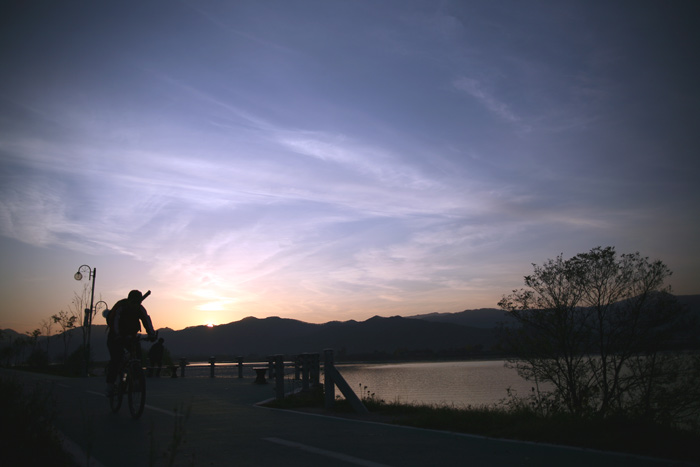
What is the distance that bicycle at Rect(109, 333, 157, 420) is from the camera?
828 cm

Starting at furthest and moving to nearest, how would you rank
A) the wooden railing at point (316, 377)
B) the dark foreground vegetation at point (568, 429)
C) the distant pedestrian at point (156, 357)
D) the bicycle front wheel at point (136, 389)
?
the distant pedestrian at point (156, 357), the wooden railing at point (316, 377), the bicycle front wheel at point (136, 389), the dark foreground vegetation at point (568, 429)

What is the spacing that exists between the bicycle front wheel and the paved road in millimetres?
205

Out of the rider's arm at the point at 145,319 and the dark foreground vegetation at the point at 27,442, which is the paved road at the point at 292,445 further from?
the rider's arm at the point at 145,319

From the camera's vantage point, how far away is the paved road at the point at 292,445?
202 inches

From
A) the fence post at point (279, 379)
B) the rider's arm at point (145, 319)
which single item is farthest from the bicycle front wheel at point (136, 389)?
the fence post at point (279, 379)

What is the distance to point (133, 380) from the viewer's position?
847 centimetres

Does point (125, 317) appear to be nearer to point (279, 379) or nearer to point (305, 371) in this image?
point (279, 379)

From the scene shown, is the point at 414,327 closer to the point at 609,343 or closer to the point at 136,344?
the point at 609,343

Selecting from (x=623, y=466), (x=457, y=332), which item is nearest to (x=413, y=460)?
(x=623, y=466)

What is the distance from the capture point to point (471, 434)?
6.96 metres

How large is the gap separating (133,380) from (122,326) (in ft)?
3.10

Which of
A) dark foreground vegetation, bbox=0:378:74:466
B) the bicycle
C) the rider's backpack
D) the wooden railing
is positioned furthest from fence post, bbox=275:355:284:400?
dark foreground vegetation, bbox=0:378:74:466

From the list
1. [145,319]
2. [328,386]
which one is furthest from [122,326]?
[328,386]

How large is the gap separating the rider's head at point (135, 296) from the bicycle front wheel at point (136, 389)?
110cm
